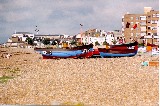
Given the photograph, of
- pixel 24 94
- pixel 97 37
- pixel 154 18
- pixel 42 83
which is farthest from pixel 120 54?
pixel 97 37

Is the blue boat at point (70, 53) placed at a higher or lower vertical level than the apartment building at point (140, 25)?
lower

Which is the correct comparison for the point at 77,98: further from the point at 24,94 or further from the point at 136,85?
the point at 136,85

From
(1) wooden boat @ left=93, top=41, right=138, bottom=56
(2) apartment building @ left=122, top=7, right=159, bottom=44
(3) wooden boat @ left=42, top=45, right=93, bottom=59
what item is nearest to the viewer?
(3) wooden boat @ left=42, top=45, right=93, bottom=59

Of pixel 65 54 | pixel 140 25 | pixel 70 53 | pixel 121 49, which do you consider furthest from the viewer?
pixel 140 25

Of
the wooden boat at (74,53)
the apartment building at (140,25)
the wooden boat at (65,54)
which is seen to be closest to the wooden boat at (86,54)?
the wooden boat at (74,53)

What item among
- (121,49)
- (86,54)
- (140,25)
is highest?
(140,25)

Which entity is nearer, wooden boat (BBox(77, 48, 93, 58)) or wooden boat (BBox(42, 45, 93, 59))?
wooden boat (BBox(42, 45, 93, 59))

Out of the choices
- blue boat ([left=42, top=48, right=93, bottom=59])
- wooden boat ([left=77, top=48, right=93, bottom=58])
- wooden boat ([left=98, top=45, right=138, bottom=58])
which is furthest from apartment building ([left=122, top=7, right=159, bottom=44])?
blue boat ([left=42, top=48, right=93, bottom=59])

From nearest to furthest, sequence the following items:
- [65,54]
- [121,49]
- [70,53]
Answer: [65,54] < [70,53] < [121,49]

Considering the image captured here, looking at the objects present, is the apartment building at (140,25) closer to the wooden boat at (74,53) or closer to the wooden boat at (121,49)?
the wooden boat at (121,49)

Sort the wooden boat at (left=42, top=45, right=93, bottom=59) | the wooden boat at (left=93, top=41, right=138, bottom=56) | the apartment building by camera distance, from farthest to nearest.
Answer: the apartment building → the wooden boat at (left=93, top=41, right=138, bottom=56) → the wooden boat at (left=42, top=45, right=93, bottom=59)


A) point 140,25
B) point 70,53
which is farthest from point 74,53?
point 140,25

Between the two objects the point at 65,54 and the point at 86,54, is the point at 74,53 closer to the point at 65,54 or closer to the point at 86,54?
the point at 65,54

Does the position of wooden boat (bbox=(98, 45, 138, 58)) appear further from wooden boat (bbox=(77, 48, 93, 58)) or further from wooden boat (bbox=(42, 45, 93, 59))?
wooden boat (bbox=(42, 45, 93, 59))
